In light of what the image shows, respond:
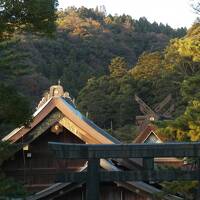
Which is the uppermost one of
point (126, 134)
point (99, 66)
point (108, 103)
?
point (99, 66)

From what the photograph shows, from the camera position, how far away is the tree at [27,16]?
28.7 ft

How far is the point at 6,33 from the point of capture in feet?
30.2

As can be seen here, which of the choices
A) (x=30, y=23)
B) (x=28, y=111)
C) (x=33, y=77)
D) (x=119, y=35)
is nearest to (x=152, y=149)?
(x=28, y=111)

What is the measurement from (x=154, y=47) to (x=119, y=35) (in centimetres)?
876

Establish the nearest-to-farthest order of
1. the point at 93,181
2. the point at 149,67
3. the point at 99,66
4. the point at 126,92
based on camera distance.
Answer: the point at 93,181, the point at 126,92, the point at 149,67, the point at 99,66

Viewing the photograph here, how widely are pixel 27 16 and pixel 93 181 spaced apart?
335 centimetres

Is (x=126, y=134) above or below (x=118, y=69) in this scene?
below

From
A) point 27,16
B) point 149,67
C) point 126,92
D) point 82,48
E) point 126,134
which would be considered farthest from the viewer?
point 82,48

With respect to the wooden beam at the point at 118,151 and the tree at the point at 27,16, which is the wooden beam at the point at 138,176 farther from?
the tree at the point at 27,16

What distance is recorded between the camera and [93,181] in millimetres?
9516

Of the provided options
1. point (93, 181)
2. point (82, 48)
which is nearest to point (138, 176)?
point (93, 181)

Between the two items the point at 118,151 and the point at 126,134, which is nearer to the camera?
the point at 118,151

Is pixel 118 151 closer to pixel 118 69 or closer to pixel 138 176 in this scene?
pixel 138 176

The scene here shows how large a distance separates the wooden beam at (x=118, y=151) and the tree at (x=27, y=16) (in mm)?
2227
